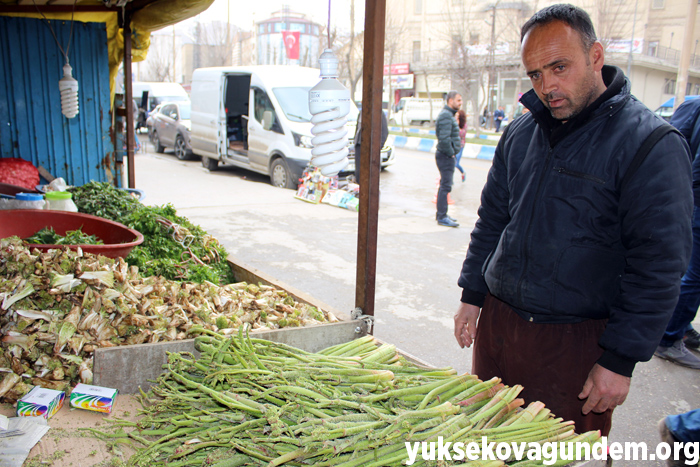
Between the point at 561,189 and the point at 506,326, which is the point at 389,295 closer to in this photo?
the point at 506,326

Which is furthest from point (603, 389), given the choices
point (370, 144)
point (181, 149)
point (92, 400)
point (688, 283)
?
point (181, 149)

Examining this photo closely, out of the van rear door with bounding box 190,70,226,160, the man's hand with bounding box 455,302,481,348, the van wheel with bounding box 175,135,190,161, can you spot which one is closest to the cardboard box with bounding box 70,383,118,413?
the man's hand with bounding box 455,302,481,348

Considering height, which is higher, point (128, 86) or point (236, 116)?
point (128, 86)

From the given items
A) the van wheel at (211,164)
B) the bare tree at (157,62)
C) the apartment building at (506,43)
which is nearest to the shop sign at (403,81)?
the apartment building at (506,43)

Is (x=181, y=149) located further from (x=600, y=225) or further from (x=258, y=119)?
(x=600, y=225)

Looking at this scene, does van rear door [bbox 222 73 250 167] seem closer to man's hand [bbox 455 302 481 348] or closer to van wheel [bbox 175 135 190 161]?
van wheel [bbox 175 135 190 161]

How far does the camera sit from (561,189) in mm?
2014

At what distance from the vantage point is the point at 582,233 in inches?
78.0

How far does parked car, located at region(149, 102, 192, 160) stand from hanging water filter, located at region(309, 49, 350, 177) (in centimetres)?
1441

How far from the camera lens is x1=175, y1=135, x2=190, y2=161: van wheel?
16.5 metres

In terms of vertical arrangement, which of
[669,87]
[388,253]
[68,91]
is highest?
[669,87]

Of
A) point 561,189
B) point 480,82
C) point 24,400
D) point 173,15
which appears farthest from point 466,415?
point 480,82

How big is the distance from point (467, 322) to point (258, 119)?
10.3 metres

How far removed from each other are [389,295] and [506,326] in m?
3.42
